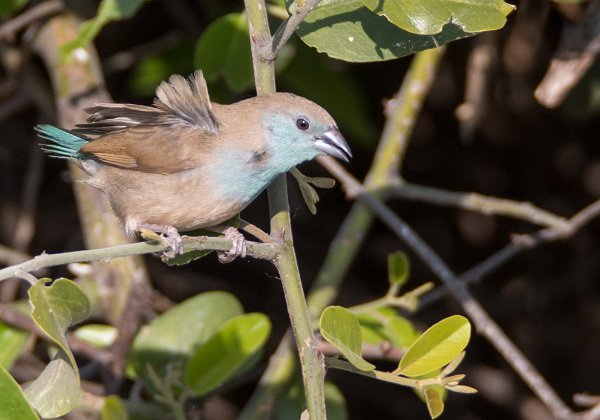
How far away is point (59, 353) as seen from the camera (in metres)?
1.98

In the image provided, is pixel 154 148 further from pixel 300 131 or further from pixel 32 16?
pixel 32 16

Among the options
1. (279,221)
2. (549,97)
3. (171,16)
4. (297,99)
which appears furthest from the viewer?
(171,16)

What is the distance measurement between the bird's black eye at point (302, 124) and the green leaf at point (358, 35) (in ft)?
1.04

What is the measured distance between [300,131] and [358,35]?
15.6 inches

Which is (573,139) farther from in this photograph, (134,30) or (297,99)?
(297,99)

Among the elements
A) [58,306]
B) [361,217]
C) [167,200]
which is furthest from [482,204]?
[58,306]

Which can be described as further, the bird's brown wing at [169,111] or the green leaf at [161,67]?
the green leaf at [161,67]

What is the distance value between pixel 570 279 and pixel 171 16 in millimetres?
2372

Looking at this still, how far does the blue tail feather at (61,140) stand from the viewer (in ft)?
9.45

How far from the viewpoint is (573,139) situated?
15.6ft

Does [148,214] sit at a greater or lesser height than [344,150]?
lesser

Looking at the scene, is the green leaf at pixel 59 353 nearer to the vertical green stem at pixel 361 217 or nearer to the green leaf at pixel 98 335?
the vertical green stem at pixel 361 217

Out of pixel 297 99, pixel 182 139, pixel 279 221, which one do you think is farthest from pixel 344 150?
pixel 279 221

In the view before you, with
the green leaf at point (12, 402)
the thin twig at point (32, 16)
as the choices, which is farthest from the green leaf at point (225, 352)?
the thin twig at point (32, 16)
